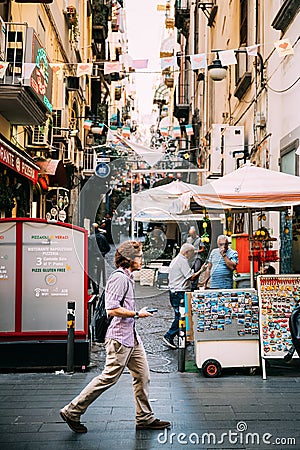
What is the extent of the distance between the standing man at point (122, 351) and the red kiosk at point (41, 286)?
9.41ft

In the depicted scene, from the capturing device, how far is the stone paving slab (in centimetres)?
598

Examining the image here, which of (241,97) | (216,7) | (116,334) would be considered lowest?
(116,334)

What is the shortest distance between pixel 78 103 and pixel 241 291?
82.5 ft

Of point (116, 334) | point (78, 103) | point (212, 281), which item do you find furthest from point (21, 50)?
point (78, 103)

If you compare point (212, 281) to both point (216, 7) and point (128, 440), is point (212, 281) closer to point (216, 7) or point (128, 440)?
point (128, 440)

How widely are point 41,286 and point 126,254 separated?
3360 mm

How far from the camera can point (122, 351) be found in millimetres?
6203

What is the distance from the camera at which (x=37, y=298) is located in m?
9.37

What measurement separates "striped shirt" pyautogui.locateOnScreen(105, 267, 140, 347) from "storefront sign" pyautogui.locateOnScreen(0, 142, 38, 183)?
7.01 metres

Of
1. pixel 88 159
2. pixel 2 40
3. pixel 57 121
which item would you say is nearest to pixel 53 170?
pixel 57 121

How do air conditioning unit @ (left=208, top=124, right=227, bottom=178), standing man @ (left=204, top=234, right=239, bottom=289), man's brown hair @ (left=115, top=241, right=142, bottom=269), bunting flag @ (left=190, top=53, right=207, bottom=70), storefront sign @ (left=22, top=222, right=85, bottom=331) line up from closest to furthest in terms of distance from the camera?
man's brown hair @ (left=115, top=241, right=142, bottom=269) < storefront sign @ (left=22, top=222, right=85, bottom=331) < standing man @ (left=204, top=234, right=239, bottom=289) < bunting flag @ (left=190, top=53, right=207, bottom=70) < air conditioning unit @ (left=208, top=124, right=227, bottom=178)

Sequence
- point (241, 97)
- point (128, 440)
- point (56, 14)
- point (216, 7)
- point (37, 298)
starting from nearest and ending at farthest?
point (128, 440) → point (37, 298) → point (241, 97) → point (56, 14) → point (216, 7)

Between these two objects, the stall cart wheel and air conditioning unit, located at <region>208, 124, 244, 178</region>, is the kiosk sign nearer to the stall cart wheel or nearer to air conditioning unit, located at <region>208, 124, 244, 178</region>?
the stall cart wheel

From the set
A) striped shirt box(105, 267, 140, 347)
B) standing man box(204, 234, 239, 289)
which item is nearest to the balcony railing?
standing man box(204, 234, 239, 289)
